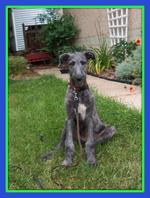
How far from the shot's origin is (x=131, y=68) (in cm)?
661

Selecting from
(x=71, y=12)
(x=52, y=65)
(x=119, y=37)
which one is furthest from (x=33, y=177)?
(x=71, y=12)

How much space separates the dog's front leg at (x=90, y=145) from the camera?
3.31m

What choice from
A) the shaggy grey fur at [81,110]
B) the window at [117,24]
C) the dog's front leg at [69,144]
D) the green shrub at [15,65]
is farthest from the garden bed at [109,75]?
the dog's front leg at [69,144]

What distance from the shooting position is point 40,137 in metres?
4.03

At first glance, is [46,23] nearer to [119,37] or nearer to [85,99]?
[119,37]

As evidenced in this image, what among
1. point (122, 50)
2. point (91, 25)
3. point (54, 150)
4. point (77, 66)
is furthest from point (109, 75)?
point (77, 66)

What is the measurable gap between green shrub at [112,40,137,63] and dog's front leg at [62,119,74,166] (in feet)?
13.3

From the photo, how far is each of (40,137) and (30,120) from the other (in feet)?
2.65

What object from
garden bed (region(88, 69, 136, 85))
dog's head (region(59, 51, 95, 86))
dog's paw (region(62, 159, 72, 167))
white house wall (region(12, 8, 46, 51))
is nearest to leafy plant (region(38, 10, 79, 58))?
white house wall (region(12, 8, 46, 51))

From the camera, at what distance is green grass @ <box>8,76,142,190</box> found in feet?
9.82

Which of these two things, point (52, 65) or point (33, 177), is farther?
point (52, 65)

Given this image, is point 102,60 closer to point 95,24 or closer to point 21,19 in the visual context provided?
point 95,24

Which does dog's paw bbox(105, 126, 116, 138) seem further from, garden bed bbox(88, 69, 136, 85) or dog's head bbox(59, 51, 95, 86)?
garden bed bbox(88, 69, 136, 85)

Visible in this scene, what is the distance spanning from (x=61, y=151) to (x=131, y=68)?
11.2ft
